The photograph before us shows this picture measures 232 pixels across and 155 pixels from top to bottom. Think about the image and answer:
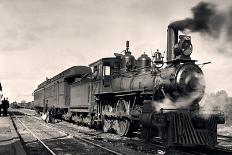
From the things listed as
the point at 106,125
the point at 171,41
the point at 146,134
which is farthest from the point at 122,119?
the point at 171,41

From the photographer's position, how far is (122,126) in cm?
1427

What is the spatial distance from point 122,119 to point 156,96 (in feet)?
8.98

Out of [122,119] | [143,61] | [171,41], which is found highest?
[171,41]

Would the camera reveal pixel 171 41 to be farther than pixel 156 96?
No

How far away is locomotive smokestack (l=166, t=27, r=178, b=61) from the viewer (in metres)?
Result: 11.5

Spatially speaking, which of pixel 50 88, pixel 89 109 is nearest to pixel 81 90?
pixel 89 109

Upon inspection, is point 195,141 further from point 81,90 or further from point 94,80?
point 81,90

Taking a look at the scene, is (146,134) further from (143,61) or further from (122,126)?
(143,61)

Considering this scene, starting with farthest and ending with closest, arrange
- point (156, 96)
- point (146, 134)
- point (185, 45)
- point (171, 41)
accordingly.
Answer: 1. point (146, 134)
2. point (156, 96)
3. point (171, 41)
4. point (185, 45)

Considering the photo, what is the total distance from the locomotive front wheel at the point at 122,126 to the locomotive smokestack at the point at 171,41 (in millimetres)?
3394

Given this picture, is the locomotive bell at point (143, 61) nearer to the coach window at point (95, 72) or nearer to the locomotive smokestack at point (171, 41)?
the locomotive smokestack at point (171, 41)

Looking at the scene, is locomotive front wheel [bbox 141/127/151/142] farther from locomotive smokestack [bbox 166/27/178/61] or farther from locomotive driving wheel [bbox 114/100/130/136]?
locomotive smokestack [bbox 166/27/178/61]

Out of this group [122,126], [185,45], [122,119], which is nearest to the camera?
[185,45]

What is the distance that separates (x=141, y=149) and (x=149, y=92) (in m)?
2.17
